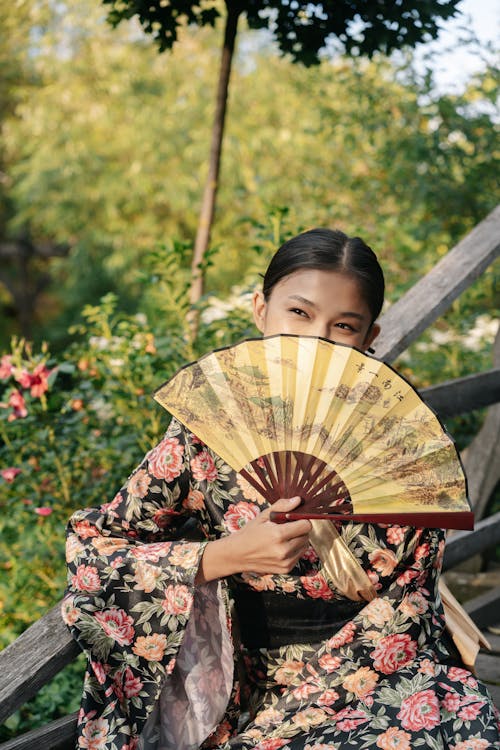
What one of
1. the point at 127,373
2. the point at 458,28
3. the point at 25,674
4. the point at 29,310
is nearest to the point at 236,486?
the point at 25,674

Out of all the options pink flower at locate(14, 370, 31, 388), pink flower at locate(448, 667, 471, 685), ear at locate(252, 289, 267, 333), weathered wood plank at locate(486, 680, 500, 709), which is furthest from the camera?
pink flower at locate(14, 370, 31, 388)

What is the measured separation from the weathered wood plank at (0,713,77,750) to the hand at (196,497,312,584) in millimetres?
469

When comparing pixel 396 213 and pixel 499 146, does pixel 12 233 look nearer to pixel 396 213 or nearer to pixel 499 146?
pixel 396 213

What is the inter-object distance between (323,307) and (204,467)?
366mm

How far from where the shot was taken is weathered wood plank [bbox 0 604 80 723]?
57.1 inches

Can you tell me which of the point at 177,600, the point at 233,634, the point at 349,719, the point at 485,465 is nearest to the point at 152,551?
the point at 177,600

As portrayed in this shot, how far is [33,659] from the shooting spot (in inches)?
58.9

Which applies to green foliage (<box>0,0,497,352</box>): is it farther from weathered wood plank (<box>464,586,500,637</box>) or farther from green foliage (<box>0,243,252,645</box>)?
weathered wood plank (<box>464,586,500,637</box>)

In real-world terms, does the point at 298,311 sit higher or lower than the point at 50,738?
higher

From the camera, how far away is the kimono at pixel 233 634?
4.60 ft

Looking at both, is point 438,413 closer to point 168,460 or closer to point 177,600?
point 168,460

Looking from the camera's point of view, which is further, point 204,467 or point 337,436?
point 204,467

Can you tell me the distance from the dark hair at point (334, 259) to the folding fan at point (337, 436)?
0.87 feet

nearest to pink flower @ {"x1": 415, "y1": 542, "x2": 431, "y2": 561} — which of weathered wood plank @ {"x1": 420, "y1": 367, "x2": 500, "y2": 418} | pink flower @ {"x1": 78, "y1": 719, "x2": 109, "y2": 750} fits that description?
pink flower @ {"x1": 78, "y1": 719, "x2": 109, "y2": 750}
